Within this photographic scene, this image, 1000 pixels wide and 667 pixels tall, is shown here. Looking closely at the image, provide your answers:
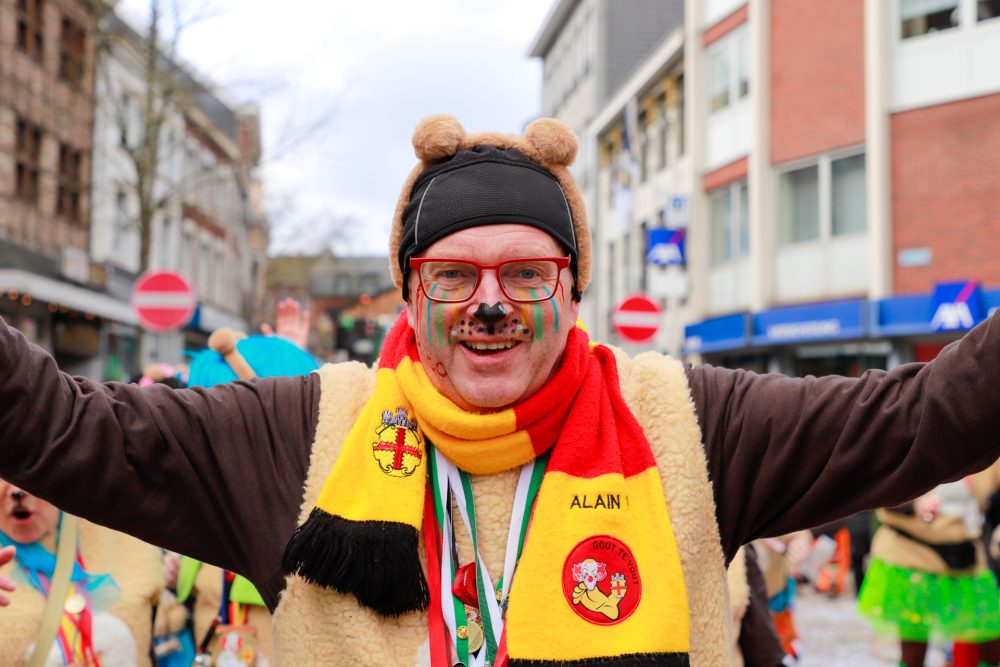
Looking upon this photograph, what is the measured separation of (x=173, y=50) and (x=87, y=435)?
20.4m

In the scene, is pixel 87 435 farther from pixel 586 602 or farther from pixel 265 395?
pixel 586 602

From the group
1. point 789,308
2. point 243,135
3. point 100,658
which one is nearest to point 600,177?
point 789,308

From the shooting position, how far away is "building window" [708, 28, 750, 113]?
22469 mm

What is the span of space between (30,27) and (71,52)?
5.32ft

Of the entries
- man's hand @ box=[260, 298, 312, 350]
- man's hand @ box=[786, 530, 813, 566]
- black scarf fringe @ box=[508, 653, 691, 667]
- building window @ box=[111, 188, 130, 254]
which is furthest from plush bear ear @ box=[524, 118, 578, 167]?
building window @ box=[111, 188, 130, 254]

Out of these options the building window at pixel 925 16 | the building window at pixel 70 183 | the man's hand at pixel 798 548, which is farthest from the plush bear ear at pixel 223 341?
the building window at pixel 70 183

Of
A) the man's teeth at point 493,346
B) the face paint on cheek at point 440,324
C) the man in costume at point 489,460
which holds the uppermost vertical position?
the face paint on cheek at point 440,324

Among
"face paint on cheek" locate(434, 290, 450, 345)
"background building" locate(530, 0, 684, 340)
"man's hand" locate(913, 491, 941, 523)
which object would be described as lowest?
"man's hand" locate(913, 491, 941, 523)

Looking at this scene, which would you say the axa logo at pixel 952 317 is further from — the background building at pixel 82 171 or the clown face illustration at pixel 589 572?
the clown face illustration at pixel 589 572

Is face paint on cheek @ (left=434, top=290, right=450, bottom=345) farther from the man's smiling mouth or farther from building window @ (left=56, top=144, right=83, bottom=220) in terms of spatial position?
building window @ (left=56, top=144, right=83, bottom=220)

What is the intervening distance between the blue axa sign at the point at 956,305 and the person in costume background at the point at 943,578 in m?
9.61

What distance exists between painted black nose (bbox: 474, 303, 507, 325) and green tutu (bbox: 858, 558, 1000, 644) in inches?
212

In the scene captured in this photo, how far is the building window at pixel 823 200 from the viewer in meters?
19.3

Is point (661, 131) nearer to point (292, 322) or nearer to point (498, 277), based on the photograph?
point (292, 322)
